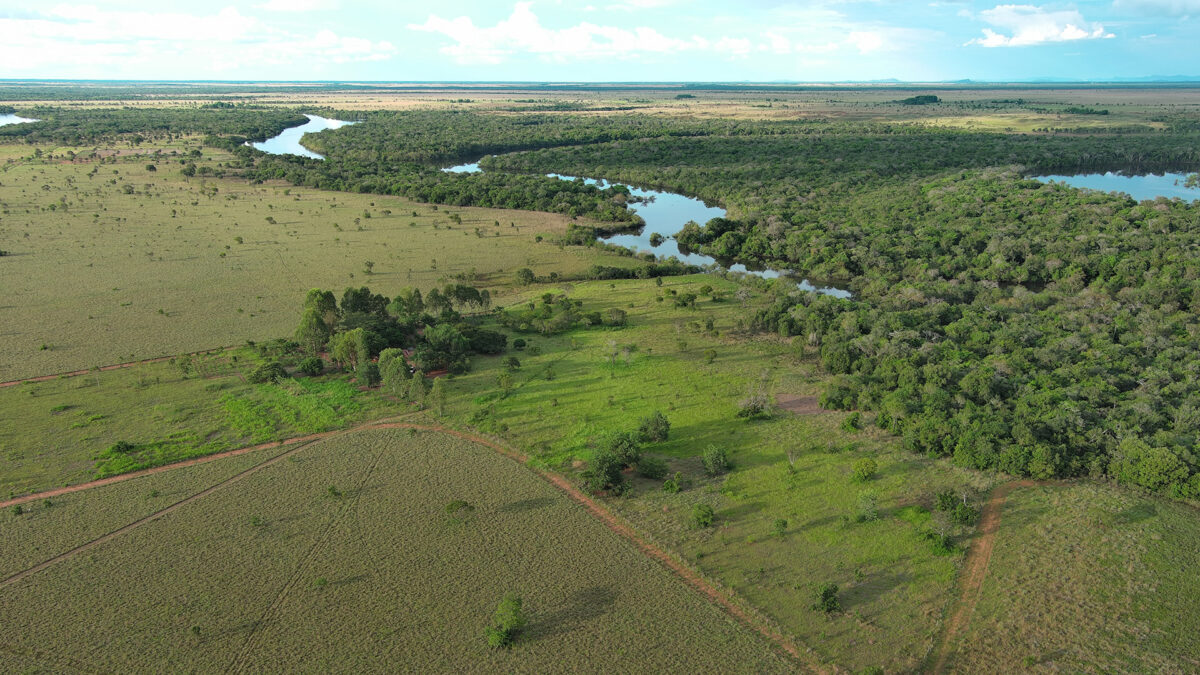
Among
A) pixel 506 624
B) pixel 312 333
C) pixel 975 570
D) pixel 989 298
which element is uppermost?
pixel 989 298

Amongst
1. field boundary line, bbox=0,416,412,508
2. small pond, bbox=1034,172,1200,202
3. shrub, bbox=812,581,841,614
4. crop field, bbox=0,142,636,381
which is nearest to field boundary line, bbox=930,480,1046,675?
shrub, bbox=812,581,841,614

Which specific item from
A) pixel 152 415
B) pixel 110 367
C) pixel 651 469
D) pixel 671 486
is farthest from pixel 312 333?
pixel 671 486

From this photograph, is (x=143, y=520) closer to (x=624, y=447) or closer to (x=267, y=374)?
(x=267, y=374)

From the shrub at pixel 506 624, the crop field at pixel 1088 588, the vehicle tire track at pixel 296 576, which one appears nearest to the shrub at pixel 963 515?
the crop field at pixel 1088 588

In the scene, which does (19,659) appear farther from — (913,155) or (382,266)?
(913,155)

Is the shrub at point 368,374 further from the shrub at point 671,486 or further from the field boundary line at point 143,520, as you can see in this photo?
the shrub at point 671,486
